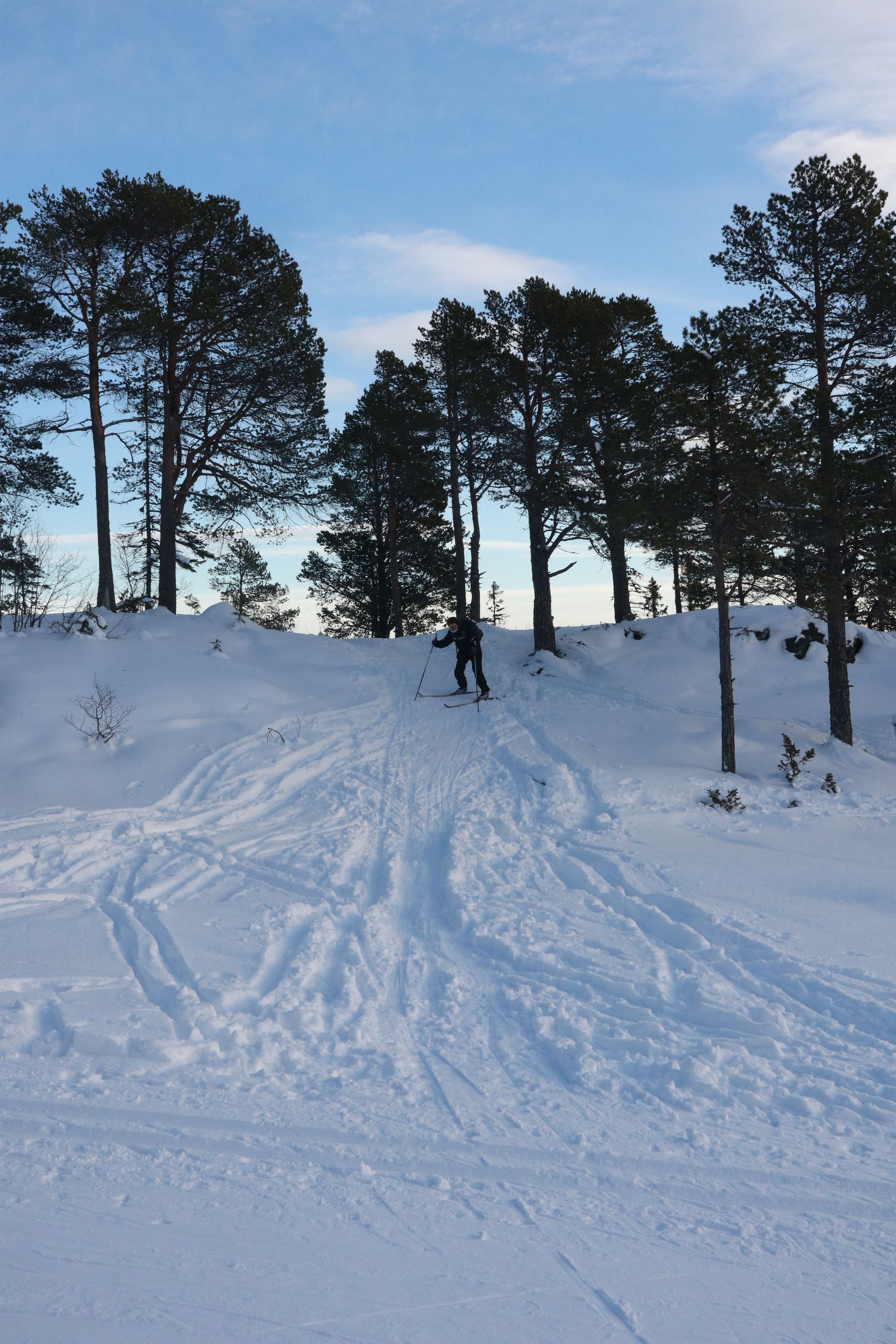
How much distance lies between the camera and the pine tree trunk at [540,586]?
63.4ft

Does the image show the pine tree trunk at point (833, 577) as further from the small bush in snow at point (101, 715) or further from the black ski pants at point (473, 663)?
the small bush in snow at point (101, 715)

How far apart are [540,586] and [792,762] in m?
9.10

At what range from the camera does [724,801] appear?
1066 cm

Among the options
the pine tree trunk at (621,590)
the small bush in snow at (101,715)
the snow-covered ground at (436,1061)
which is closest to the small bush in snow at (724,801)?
the snow-covered ground at (436,1061)

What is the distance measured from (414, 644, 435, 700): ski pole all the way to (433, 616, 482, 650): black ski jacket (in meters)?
0.33

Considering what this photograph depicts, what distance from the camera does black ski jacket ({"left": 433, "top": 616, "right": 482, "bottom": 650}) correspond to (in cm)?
1595

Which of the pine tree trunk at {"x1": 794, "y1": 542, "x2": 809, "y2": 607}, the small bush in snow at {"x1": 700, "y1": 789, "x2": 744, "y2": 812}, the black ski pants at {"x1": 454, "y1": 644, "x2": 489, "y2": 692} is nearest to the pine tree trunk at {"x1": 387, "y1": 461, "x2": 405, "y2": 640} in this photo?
the black ski pants at {"x1": 454, "y1": 644, "x2": 489, "y2": 692}

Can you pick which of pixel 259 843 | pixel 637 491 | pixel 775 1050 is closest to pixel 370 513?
pixel 637 491

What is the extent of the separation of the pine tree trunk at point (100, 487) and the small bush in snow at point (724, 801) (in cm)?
1343

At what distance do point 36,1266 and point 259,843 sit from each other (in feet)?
18.8

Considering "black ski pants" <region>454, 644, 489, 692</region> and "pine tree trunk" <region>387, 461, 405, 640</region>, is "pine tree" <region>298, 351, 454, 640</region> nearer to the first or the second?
"pine tree trunk" <region>387, 461, 405, 640</region>

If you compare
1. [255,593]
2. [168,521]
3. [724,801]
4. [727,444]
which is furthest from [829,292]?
[255,593]

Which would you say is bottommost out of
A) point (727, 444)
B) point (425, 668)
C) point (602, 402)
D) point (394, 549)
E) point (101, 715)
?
point (101, 715)

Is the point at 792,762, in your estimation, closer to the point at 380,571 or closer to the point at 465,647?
the point at 465,647
